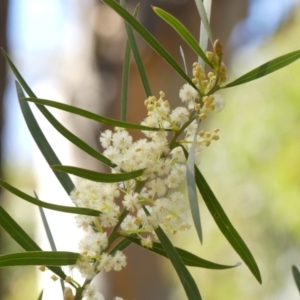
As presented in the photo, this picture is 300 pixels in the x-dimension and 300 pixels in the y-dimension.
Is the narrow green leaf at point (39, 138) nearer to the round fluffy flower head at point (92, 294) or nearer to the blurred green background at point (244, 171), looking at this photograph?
the round fluffy flower head at point (92, 294)

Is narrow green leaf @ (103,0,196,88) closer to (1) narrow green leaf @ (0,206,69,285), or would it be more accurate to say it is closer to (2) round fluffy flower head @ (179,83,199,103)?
(2) round fluffy flower head @ (179,83,199,103)

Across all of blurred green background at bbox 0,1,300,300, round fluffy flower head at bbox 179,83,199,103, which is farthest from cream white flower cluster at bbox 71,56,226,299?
blurred green background at bbox 0,1,300,300

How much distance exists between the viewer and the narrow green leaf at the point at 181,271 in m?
0.30

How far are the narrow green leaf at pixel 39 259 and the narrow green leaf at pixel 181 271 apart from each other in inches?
2.1

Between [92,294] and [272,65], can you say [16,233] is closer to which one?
[92,294]

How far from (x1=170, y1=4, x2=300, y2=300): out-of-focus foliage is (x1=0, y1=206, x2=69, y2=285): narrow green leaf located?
1.10 meters

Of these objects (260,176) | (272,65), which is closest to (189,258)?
(272,65)

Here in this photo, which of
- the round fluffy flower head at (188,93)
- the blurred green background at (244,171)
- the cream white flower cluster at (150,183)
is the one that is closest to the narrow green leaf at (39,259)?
the cream white flower cluster at (150,183)

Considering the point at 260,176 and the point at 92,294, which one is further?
the point at 260,176

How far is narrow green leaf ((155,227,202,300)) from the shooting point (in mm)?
302

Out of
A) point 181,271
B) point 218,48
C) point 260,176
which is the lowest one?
point 181,271

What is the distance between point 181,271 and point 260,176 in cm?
114

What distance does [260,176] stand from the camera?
140 centimetres

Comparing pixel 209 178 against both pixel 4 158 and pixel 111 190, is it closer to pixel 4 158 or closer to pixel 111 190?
pixel 4 158
